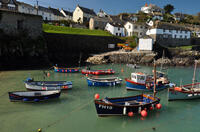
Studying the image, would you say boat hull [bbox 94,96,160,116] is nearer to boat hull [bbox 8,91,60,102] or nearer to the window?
boat hull [bbox 8,91,60,102]

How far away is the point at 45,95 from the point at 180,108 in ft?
46.7

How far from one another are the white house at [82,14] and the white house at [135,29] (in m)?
21.6

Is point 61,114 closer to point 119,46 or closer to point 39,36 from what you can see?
point 39,36

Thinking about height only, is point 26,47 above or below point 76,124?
above

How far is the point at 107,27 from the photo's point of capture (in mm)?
63719

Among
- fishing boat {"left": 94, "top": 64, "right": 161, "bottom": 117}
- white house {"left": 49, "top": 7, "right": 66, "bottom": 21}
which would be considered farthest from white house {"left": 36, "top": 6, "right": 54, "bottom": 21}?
fishing boat {"left": 94, "top": 64, "right": 161, "bottom": 117}

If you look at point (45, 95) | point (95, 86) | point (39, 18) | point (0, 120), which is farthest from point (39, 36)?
point (0, 120)

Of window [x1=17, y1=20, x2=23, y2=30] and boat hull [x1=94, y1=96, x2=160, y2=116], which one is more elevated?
window [x1=17, y1=20, x2=23, y2=30]

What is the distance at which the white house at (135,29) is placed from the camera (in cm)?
6043

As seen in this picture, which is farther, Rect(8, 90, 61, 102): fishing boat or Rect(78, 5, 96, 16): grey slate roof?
Rect(78, 5, 96, 16): grey slate roof

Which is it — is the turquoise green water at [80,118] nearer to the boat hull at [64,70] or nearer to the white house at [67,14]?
the boat hull at [64,70]

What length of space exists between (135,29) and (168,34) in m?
12.1

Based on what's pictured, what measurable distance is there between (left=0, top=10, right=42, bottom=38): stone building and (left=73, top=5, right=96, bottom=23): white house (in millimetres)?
35228

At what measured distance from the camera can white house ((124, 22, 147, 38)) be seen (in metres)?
60.4
